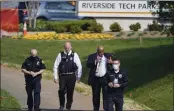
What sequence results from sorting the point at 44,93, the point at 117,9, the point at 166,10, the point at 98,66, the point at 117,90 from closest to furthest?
1. the point at 117,90
2. the point at 98,66
3. the point at 44,93
4. the point at 166,10
5. the point at 117,9

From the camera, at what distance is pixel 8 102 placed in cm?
1636

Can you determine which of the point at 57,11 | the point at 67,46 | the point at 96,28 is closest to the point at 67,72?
the point at 67,46

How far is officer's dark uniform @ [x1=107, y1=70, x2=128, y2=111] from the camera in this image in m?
12.7

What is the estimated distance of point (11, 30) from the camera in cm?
3431

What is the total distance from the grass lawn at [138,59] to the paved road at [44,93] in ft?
5.95

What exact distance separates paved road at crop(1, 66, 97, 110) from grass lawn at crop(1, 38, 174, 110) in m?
1.81

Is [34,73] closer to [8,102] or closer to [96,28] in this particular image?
[8,102]

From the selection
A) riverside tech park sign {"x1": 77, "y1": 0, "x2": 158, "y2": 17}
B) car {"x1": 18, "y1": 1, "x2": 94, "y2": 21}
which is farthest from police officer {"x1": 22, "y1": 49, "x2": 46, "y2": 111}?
car {"x1": 18, "y1": 1, "x2": 94, "y2": 21}

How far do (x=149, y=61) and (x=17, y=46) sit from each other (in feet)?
28.4

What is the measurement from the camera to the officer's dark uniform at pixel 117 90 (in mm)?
12680

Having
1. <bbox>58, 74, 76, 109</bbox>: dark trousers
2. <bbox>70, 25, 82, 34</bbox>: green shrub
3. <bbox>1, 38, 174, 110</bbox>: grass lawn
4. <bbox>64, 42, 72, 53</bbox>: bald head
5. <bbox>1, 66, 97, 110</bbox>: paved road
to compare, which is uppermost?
<bbox>64, 42, 72, 53</bbox>: bald head

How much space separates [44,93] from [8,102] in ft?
6.78

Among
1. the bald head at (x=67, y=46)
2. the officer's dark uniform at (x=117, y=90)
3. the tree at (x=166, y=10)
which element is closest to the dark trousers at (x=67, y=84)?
the bald head at (x=67, y=46)

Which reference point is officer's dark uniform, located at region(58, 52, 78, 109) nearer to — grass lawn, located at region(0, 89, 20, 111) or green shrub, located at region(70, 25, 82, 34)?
grass lawn, located at region(0, 89, 20, 111)
